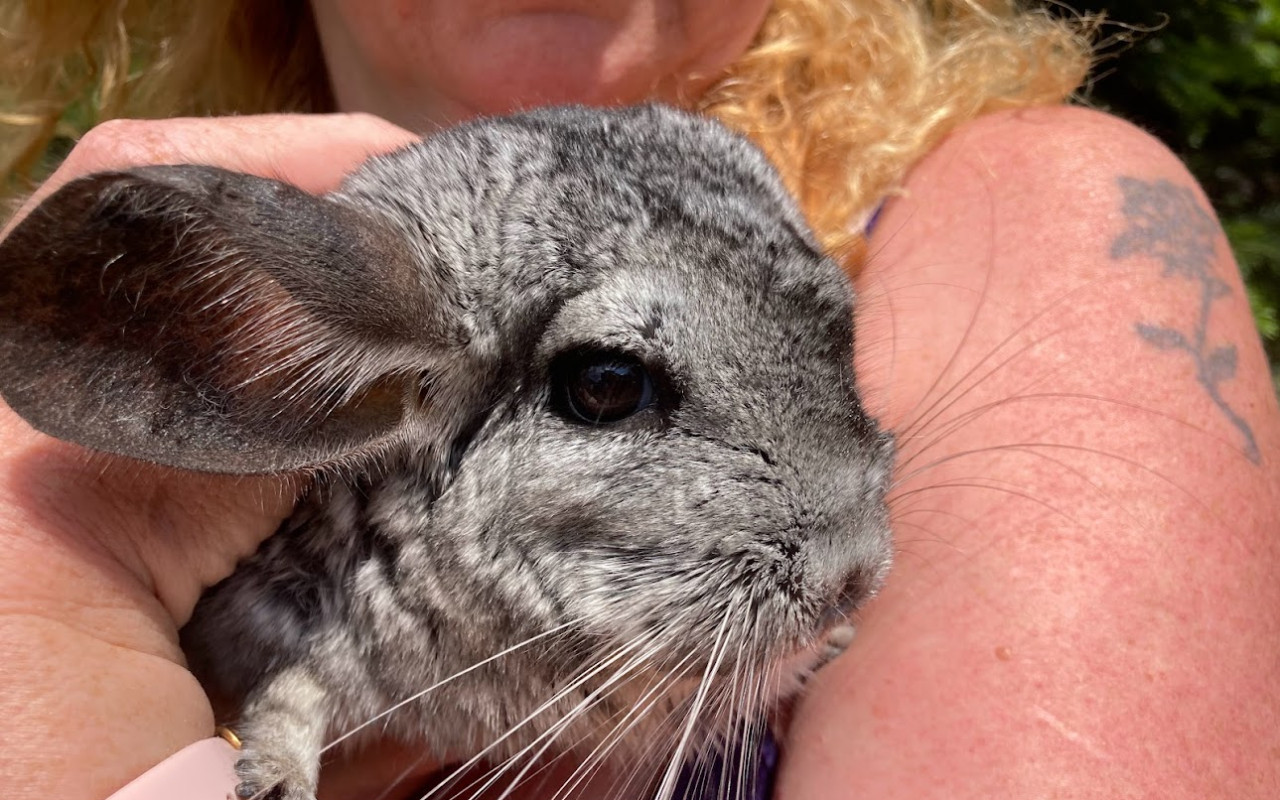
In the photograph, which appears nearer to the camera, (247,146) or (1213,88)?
(247,146)

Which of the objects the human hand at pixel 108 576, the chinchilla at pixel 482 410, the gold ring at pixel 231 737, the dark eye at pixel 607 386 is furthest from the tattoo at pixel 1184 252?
the gold ring at pixel 231 737

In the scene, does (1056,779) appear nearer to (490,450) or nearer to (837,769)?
(837,769)

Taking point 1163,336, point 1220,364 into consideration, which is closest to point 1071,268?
point 1163,336

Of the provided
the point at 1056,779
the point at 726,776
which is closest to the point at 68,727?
the point at 726,776

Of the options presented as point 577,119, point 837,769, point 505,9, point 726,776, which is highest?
point 505,9

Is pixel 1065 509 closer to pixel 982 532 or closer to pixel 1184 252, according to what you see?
pixel 982 532
